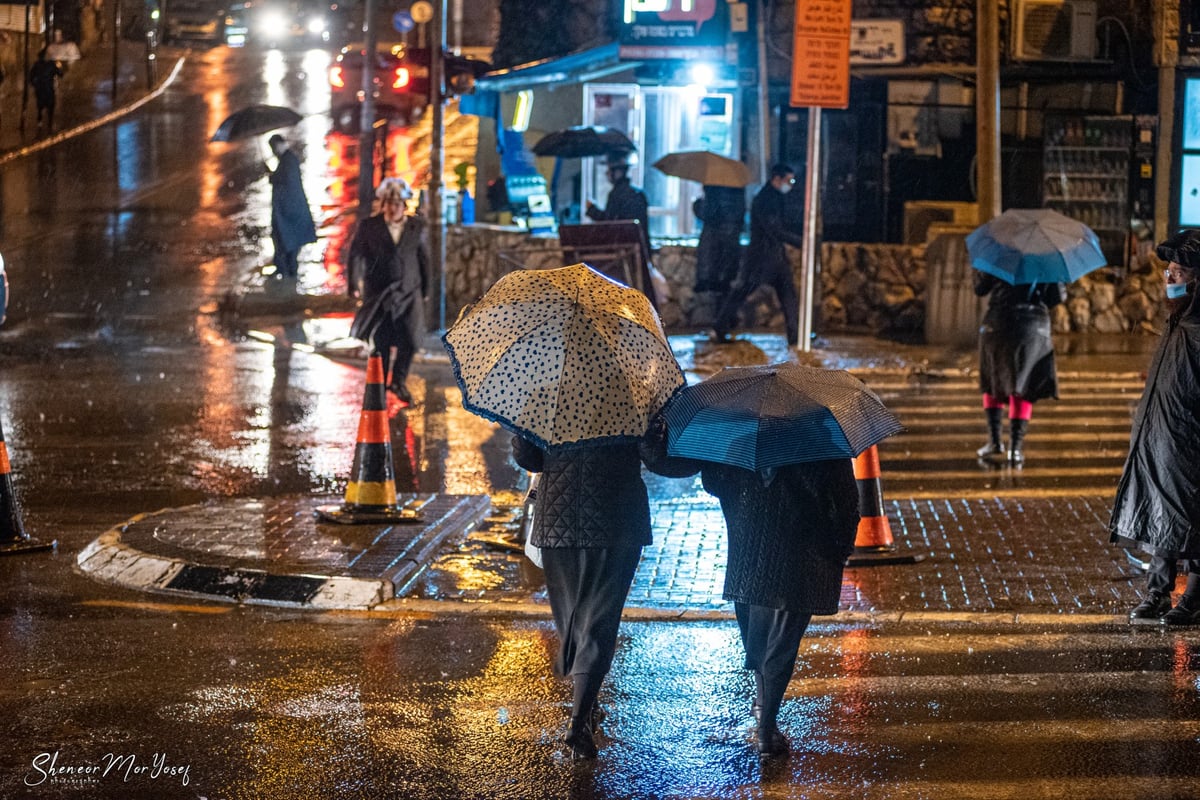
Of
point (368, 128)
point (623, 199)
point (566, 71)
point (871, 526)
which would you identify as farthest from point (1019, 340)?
point (368, 128)

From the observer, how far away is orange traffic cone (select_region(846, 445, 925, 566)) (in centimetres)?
899

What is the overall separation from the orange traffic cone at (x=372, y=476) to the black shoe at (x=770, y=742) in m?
4.19

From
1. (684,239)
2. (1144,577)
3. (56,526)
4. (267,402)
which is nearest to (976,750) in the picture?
(1144,577)

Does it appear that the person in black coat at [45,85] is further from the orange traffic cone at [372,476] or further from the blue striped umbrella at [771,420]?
the blue striped umbrella at [771,420]

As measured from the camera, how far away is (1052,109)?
22016mm

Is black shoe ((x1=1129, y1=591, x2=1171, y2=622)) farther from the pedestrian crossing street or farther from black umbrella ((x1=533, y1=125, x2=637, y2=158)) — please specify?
black umbrella ((x1=533, y1=125, x2=637, y2=158))

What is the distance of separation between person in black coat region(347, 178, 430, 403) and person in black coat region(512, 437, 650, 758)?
25.8ft

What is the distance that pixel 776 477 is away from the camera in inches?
228

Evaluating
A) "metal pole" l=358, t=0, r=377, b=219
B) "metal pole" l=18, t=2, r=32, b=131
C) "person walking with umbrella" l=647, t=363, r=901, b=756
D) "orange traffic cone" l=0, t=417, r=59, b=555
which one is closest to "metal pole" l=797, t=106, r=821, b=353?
"metal pole" l=358, t=0, r=377, b=219

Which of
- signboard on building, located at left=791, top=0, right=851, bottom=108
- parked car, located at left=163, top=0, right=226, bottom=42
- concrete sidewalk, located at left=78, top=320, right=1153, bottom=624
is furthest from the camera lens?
parked car, located at left=163, top=0, right=226, bottom=42

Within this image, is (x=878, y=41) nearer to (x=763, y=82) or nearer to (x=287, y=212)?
(x=763, y=82)

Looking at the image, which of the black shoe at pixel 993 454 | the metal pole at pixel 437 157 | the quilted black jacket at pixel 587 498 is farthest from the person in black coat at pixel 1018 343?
the metal pole at pixel 437 157

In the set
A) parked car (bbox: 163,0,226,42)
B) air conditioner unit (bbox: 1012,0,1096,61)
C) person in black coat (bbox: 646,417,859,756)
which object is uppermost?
parked car (bbox: 163,0,226,42)

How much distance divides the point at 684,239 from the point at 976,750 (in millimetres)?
15871
